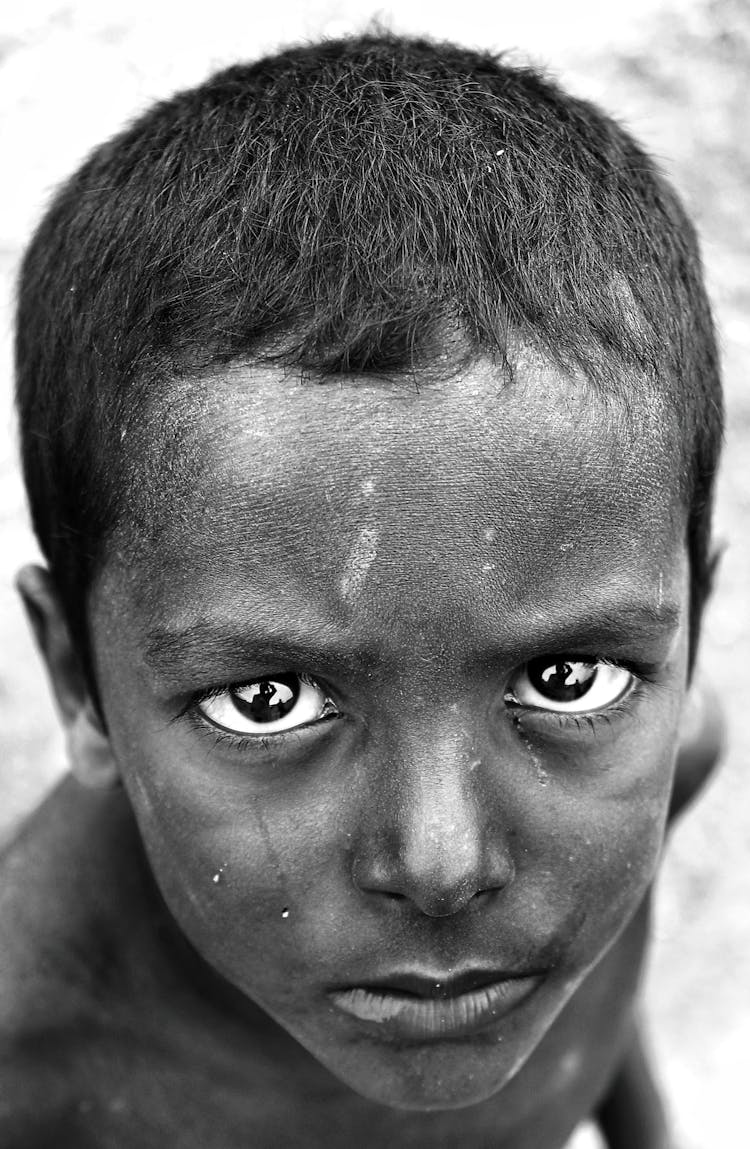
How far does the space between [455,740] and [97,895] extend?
74 centimetres

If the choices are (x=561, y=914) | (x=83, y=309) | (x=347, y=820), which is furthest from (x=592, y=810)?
(x=83, y=309)

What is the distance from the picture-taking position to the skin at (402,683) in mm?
1248

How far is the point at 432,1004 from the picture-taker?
1.40 meters

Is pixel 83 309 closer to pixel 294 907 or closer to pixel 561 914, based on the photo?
pixel 294 907

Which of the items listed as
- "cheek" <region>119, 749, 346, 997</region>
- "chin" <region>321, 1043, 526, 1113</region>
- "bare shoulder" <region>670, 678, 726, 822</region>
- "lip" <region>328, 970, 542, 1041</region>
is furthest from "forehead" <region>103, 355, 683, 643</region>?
"bare shoulder" <region>670, 678, 726, 822</region>

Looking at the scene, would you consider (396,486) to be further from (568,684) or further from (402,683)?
(568,684)

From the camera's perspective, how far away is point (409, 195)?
53.2 inches

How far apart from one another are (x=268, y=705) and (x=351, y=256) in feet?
1.39

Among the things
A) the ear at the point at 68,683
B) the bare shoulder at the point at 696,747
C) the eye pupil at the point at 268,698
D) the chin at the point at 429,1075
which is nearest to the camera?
the eye pupil at the point at 268,698

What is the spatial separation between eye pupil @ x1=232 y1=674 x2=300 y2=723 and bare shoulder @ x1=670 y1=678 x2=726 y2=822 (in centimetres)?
88

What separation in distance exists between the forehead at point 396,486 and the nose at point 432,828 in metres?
0.14

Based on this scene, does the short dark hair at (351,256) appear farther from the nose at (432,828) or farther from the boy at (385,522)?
the nose at (432,828)

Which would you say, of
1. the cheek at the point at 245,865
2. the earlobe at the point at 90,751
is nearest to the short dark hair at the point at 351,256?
the earlobe at the point at 90,751

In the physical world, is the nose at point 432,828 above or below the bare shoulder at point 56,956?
above
